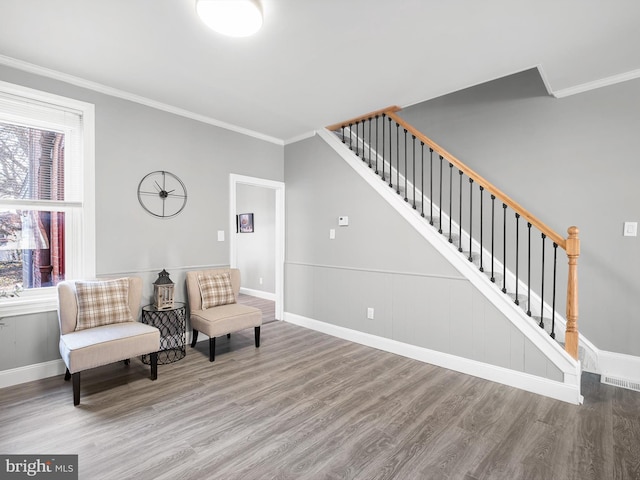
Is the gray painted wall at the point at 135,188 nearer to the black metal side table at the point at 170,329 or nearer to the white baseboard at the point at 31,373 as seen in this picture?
the white baseboard at the point at 31,373

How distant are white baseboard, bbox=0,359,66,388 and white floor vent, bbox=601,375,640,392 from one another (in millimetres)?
4846

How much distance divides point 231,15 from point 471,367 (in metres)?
3.38

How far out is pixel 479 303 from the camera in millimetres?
2938

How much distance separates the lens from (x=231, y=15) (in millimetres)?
1938

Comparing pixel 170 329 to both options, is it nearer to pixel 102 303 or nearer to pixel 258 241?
pixel 102 303

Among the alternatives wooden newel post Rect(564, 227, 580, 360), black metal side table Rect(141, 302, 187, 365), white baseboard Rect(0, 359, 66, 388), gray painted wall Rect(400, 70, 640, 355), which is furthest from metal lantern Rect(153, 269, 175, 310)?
gray painted wall Rect(400, 70, 640, 355)

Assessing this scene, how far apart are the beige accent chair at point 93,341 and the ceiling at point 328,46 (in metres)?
1.94

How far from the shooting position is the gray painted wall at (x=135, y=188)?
2814mm

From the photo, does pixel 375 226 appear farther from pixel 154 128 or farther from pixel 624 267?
pixel 154 128

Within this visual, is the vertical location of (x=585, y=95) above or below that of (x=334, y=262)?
above

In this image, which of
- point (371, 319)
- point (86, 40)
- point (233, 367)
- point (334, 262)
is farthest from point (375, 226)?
point (86, 40)

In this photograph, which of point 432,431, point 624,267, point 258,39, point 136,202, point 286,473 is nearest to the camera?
point 286,473

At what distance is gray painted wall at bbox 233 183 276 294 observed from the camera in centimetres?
614

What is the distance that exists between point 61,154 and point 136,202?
2.40 ft
